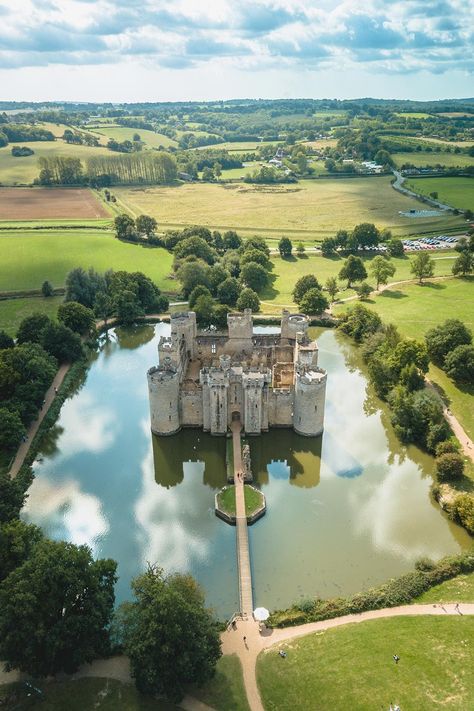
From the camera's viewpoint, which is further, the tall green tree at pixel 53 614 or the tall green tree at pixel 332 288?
the tall green tree at pixel 332 288

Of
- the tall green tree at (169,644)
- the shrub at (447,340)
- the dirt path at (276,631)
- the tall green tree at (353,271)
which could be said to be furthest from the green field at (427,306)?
the tall green tree at (169,644)

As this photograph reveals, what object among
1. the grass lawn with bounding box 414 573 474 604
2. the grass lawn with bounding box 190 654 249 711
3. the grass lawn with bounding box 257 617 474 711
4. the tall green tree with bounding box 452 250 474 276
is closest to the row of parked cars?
the tall green tree with bounding box 452 250 474 276

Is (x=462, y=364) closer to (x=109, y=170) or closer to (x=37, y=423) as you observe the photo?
(x=37, y=423)

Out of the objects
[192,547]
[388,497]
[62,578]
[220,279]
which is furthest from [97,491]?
[220,279]

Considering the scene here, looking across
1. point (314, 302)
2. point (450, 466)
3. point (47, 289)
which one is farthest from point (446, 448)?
point (47, 289)

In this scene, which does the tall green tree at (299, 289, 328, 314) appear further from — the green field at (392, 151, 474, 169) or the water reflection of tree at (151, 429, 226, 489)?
the green field at (392, 151, 474, 169)

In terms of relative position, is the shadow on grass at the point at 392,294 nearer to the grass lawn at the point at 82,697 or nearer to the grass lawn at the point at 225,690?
the grass lawn at the point at 225,690

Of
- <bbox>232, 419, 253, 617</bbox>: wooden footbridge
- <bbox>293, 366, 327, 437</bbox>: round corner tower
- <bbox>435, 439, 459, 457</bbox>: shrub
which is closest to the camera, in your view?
<bbox>232, 419, 253, 617</bbox>: wooden footbridge
